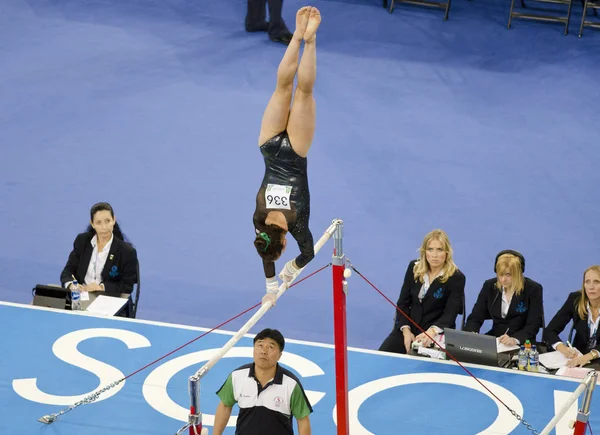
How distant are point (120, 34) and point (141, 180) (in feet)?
14.7

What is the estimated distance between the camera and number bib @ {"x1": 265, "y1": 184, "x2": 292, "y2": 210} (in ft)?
18.4

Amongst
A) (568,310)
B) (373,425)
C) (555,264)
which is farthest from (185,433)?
(555,264)

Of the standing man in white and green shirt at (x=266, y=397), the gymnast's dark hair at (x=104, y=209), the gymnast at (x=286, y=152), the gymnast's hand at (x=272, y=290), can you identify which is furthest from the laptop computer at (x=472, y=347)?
the gymnast's dark hair at (x=104, y=209)

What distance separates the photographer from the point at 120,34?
50.8 feet

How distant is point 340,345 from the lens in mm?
6742

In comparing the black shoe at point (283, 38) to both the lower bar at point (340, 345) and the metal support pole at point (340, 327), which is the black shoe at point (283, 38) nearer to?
the metal support pole at point (340, 327)

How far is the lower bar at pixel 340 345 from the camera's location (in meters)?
6.70

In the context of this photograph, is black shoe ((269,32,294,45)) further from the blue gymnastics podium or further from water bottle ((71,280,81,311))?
the blue gymnastics podium

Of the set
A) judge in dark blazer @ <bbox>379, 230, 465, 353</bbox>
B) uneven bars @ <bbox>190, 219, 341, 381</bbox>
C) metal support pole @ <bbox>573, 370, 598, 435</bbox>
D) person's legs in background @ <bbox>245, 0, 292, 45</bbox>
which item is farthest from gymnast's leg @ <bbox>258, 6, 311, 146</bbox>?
person's legs in background @ <bbox>245, 0, 292, 45</bbox>

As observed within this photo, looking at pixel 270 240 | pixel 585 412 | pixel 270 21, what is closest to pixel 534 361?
pixel 585 412

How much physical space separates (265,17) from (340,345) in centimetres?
989

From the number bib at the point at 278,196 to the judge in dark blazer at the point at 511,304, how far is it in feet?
11.2

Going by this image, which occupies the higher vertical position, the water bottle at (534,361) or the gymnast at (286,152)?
the gymnast at (286,152)

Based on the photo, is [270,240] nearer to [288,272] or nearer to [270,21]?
[288,272]
